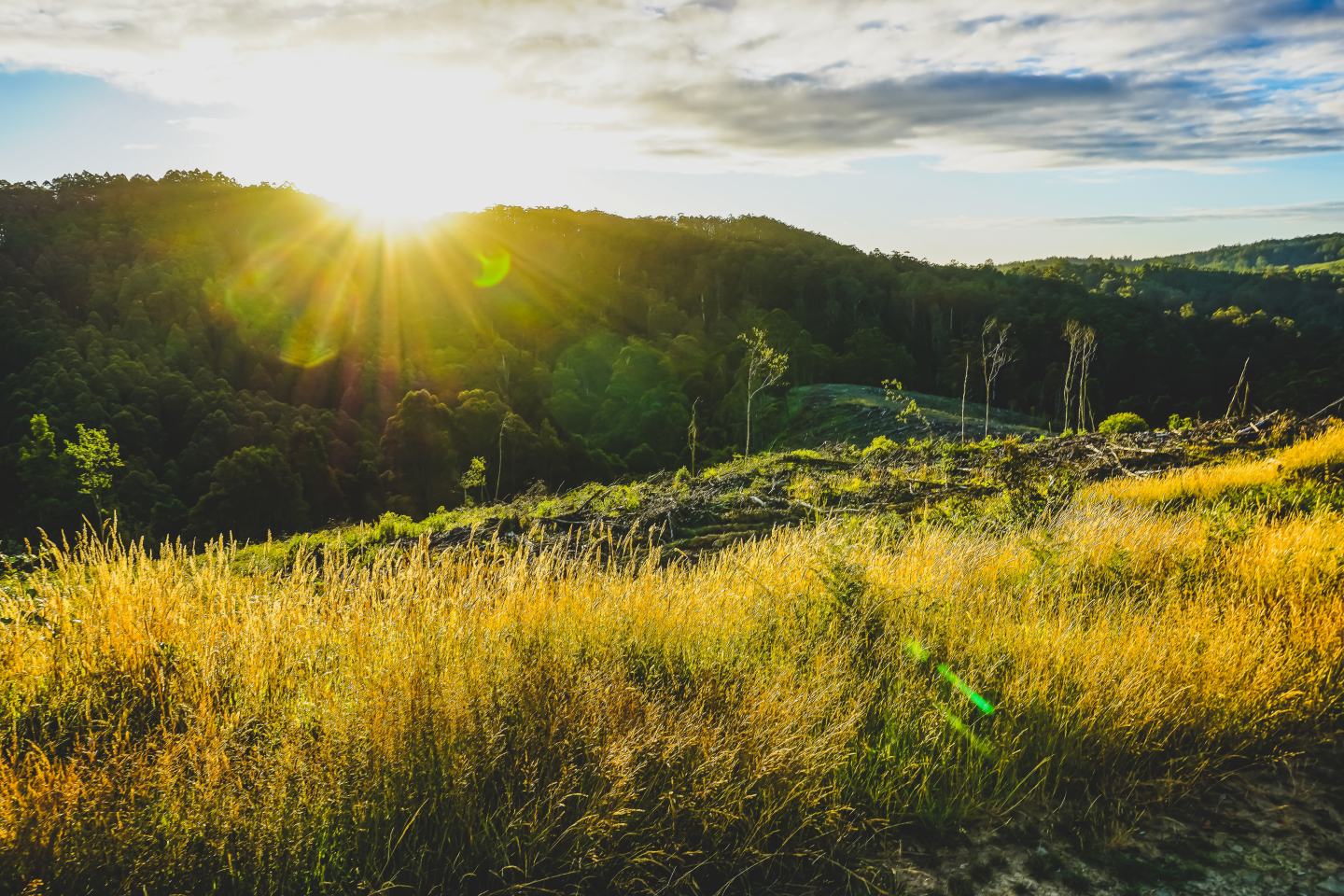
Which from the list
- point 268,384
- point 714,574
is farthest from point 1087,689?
point 268,384

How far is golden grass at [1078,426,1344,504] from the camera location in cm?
904

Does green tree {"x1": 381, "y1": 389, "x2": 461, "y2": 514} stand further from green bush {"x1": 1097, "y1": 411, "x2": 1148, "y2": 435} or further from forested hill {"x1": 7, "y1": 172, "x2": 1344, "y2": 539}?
green bush {"x1": 1097, "y1": 411, "x2": 1148, "y2": 435}

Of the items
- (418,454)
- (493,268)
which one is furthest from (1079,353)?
(493,268)

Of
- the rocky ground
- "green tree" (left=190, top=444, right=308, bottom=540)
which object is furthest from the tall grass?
"green tree" (left=190, top=444, right=308, bottom=540)

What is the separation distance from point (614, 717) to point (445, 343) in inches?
3219

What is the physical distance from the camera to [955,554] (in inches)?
229

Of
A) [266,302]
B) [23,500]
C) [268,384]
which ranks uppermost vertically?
[266,302]

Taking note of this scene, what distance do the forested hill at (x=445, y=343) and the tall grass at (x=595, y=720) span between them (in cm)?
2252

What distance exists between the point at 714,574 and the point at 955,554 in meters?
1.90

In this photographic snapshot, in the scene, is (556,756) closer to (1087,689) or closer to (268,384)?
(1087,689)

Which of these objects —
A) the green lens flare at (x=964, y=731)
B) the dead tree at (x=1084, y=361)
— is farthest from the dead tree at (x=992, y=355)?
the green lens flare at (x=964, y=731)

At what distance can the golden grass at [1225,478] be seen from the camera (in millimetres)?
9039

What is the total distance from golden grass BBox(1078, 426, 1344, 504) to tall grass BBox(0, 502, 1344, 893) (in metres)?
4.07

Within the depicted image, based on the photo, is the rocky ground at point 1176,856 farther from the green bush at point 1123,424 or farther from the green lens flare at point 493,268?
the green lens flare at point 493,268
